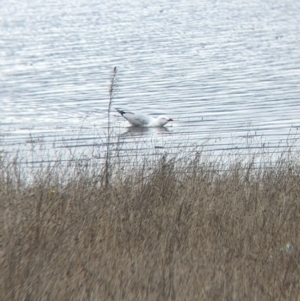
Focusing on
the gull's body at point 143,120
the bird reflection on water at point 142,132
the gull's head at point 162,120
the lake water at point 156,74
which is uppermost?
the lake water at point 156,74

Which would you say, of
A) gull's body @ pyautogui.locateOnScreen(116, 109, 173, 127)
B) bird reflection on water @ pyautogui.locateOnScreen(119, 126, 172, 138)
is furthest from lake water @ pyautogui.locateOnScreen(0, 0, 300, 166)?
gull's body @ pyautogui.locateOnScreen(116, 109, 173, 127)

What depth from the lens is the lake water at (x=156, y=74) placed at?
600 inches

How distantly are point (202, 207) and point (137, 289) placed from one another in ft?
7.23

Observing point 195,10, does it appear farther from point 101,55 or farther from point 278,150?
point 278,150

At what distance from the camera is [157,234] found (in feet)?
22.8

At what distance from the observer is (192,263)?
5.94m

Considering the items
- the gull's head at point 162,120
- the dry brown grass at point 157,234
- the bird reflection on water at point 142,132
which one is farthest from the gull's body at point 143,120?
the dry brown grass at point 157,234

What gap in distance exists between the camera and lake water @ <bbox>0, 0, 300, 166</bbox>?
50.0ft

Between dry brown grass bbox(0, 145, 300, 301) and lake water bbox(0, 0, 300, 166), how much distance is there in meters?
2.57

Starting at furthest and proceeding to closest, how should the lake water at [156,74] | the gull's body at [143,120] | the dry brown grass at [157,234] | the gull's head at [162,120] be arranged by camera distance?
the gull's body at [143,120], the gull's head at [162,120], the lake water at [156,74], the dry brown grass at [157,234]

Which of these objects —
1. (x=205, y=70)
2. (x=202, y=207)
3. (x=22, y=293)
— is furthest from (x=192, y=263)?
(x=205, y=70)

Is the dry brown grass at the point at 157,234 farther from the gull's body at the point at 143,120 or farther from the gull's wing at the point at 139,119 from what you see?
the gull's wing at the point at 139,119

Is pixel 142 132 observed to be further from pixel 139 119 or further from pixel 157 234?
pixel 157 234

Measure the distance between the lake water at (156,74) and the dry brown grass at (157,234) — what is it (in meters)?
2.57
